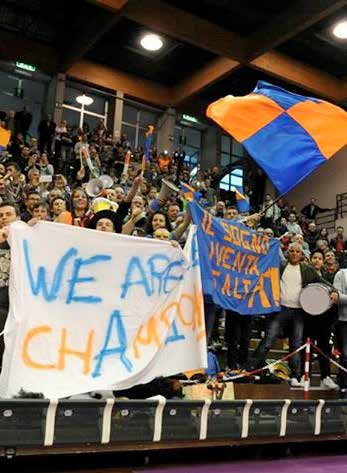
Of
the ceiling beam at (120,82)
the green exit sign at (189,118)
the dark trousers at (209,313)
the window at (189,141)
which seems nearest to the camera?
the dark trousers at (209,313)

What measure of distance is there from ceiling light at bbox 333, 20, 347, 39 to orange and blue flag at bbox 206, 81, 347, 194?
9.03m

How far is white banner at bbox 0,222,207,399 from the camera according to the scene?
4180 millimetres

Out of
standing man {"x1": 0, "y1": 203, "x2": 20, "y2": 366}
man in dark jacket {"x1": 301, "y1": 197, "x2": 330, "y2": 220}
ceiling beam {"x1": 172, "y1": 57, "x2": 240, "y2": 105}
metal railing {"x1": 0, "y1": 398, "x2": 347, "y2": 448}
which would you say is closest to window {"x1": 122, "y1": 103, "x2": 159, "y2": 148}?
ceiling beam {"x1": 172, "y1": 57, "x2": 240, "y2": 105}

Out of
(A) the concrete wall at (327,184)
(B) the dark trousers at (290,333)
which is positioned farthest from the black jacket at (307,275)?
(A) the concrete wall at (327,184)

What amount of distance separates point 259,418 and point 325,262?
11.0 feet

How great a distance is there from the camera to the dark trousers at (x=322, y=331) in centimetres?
639

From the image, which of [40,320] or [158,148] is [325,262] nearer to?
[40,320]

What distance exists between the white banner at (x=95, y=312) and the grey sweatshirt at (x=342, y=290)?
6.07ft

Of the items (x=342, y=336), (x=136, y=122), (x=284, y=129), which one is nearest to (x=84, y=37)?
(x=136, y=122)

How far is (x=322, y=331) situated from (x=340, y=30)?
10895 millimetres

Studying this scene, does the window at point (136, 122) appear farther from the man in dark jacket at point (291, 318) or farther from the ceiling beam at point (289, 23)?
the man in dark jacket at point (291, 318)

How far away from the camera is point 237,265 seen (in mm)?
6121

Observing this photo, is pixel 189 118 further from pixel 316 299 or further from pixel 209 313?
pixel 209 313

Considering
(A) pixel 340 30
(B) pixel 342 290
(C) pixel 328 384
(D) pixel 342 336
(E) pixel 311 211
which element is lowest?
(C) pixel 328 384
